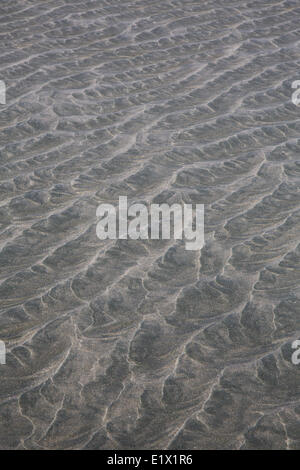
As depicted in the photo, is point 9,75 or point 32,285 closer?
point 32,285

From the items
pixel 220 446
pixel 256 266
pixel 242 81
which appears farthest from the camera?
pixel 242 81

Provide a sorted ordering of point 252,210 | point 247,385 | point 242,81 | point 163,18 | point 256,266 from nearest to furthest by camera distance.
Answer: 1. point 247,385
2. point 256,266
3. point 252,210
4. point 242,81
5. point 163,18

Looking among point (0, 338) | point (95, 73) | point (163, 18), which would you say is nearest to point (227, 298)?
point (0, 338)

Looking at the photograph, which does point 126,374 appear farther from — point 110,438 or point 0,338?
point 0,338

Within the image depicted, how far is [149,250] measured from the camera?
2.73m

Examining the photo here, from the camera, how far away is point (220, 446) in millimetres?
1862

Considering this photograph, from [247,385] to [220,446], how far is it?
0.27 meters
